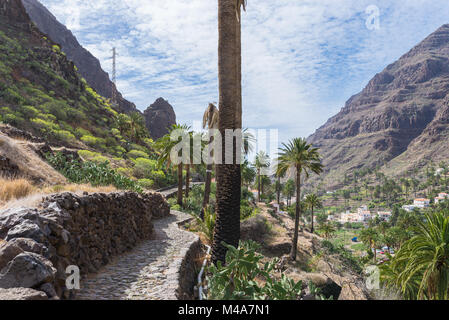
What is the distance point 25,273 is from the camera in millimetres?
3512

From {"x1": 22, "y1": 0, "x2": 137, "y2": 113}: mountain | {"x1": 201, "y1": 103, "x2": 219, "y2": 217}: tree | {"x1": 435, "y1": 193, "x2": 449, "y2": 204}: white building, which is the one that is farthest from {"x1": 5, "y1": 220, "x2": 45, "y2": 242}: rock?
{"x1": 435, "y1": 193, "x2": 449, "y2": 204}: white building

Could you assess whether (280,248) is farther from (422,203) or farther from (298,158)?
(422,203)

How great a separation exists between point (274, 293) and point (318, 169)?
76.6 feet

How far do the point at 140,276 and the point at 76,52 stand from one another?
14456 centimetres

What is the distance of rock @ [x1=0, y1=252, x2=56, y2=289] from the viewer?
3.46 m

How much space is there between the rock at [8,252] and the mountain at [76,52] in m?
120

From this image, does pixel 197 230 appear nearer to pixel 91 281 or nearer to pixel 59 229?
pixel 91 281

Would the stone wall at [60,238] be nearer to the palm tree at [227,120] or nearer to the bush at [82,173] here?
the palm tree at [227,120]

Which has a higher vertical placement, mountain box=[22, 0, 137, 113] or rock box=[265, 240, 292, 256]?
mountain box=[22, 0, 137, 113]

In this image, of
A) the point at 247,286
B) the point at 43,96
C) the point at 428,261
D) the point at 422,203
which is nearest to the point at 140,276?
the point at 247,286

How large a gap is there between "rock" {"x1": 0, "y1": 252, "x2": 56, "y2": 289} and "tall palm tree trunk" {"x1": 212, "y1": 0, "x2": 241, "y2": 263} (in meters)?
5.89

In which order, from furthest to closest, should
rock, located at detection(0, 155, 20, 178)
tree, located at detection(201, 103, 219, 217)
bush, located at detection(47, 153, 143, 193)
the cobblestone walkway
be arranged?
tree, located at detection(201, 103, 219, 217) < bush, located at detection(47, 153, 143, 193) < rock, located at detection(0, 155, 20, 178) < the cobblestone walkway

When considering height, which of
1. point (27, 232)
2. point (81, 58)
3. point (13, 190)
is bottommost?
point (27, 232)

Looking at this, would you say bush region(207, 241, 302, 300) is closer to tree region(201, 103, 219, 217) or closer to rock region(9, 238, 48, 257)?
rock region(9, 238, 48, 257)
